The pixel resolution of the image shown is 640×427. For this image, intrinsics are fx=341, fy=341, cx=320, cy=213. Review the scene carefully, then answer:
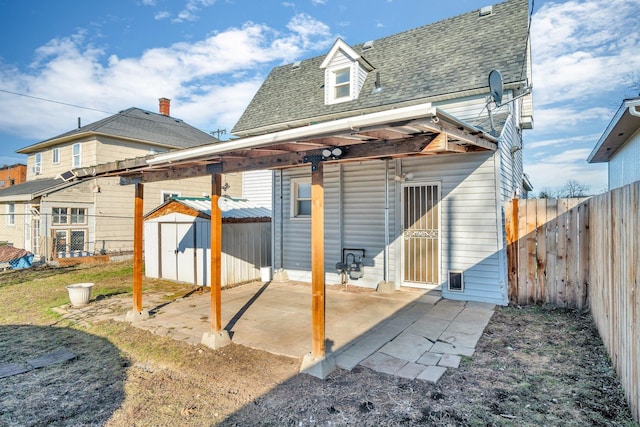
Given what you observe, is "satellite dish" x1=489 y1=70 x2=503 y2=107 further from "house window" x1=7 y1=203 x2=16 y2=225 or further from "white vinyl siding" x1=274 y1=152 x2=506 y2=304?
"house window" x1=7 y1=203 x2=16 y2=225

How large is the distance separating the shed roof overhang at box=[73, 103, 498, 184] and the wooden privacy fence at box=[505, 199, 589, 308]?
78.9 inches

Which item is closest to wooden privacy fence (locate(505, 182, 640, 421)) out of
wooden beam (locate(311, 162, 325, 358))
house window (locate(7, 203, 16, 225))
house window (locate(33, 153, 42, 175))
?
wooden beam (locate(311, 162, 325, 358))

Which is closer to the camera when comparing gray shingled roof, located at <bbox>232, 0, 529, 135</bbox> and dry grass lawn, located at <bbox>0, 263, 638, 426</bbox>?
dry grass lawn, located at <bbox>0, 263, 638, 426</bbox>

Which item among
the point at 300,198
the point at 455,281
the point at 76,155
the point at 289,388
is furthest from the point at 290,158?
the point at 76,155

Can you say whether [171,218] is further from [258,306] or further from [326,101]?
[326,101]

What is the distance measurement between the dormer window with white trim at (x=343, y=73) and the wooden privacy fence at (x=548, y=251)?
5.02 metres

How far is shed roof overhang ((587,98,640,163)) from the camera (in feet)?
19.1

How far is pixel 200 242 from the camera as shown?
906 centimetres

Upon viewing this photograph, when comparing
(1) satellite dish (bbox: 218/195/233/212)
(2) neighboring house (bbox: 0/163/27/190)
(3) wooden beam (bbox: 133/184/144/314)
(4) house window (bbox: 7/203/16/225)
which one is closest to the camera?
(3) wooden beam (bbox: 133/184/144/314)

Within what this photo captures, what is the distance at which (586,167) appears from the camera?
56.2 ft

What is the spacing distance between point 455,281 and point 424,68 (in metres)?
5.18

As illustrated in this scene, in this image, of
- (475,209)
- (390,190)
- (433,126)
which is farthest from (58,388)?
(475,209)

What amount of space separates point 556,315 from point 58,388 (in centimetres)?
713

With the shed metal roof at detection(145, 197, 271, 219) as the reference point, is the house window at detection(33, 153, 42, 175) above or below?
above
